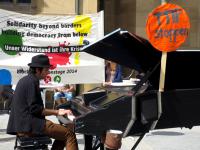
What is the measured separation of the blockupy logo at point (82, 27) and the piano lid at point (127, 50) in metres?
4.57

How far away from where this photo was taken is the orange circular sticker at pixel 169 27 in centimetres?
510

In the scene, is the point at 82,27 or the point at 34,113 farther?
the point at 82,27

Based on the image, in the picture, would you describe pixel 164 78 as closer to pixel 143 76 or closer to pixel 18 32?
pixel 143 76

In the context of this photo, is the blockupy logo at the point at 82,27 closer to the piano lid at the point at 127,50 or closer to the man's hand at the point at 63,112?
the man's hand at the point at 63,112

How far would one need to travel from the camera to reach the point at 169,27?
515 centimetres

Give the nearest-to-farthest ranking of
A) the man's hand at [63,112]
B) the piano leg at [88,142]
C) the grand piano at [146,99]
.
Result: the grand piano at [146,99]
the man's hand at [63,112]
the piano leg at [88,142]

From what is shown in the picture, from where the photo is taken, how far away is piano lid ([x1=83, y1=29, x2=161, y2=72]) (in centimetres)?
501

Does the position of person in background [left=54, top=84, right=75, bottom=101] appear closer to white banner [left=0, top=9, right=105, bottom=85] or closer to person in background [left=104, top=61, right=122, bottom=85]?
person in background [left=104, top=61, right=122, bottom=85]

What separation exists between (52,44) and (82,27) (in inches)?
25.8

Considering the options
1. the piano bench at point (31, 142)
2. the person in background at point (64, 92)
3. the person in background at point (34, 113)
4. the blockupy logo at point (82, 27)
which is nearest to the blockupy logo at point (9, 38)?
the blockupy logo at point (82, 27)

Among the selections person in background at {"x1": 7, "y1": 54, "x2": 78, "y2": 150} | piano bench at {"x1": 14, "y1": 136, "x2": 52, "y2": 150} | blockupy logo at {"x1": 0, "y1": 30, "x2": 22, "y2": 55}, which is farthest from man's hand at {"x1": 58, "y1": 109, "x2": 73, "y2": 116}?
blockupy logo at {"x1": 0, "y1": 30, "x2": 22, "y2": 55}

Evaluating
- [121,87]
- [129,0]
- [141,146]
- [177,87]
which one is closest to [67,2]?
[129,0]

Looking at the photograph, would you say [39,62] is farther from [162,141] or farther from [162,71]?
[162,141]

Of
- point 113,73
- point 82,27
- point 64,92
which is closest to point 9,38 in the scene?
point 82,27
